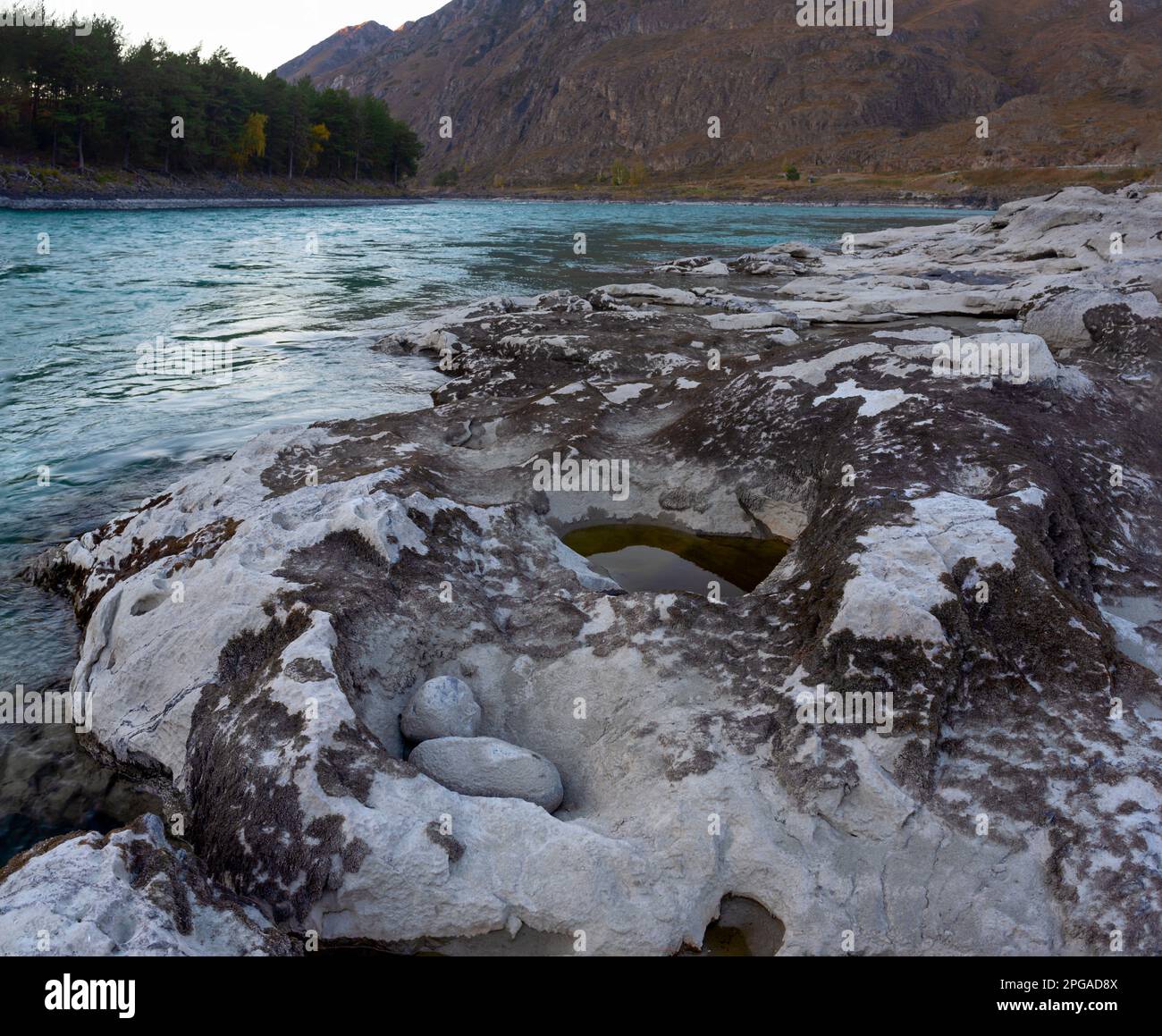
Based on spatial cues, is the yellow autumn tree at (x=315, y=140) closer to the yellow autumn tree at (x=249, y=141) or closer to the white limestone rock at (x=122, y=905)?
the yellow autumn tree at (x=249, y=141)

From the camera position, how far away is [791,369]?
8102 millimetres

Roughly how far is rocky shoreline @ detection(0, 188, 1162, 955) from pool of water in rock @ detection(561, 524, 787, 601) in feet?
0.65

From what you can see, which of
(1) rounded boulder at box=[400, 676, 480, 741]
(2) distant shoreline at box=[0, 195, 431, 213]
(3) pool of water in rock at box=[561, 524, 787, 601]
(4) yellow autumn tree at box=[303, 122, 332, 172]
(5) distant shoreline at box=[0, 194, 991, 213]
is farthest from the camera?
(4) yellow autumn tree at box=[303, 122, 332, 172]

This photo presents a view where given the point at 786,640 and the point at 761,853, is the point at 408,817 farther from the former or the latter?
the point at 786,640

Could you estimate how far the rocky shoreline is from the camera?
11.7 feet

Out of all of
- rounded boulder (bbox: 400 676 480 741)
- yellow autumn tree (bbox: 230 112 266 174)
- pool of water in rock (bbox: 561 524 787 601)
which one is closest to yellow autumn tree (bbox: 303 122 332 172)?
yellow autumn tree (bbox: 230 112 266 174)

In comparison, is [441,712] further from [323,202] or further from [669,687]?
[323,202]

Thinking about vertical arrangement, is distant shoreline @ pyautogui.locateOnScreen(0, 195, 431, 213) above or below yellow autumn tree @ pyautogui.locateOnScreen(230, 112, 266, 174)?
below

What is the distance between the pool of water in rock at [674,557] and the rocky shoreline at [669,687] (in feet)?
0.65

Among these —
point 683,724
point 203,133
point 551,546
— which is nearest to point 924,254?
point 551,546

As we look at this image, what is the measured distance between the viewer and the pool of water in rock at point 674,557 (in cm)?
672

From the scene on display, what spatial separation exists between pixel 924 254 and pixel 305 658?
27275 millimetres

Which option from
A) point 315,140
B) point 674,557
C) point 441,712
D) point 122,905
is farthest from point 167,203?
point 122,905

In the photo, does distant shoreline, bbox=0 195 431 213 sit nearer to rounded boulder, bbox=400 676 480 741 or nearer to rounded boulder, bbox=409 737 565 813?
rounded boulder, bbox=400 676 480 741
